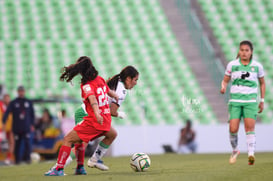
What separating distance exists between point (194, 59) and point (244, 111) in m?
15.5

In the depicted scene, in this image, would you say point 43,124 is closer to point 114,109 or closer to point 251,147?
point 114,109

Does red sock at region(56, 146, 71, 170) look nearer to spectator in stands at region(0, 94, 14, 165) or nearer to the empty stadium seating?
spectator in stands at region(0, 94, 14, 165)

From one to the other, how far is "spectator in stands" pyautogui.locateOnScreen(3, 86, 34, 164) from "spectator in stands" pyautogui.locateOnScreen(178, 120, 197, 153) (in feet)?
18.8

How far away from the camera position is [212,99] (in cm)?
2434

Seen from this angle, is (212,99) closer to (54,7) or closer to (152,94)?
(152,94)

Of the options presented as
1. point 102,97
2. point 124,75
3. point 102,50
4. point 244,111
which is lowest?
point 244,111

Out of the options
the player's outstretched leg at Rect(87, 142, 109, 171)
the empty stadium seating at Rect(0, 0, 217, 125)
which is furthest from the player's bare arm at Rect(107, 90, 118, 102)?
the empty stadium seating at Rect(0, 0, 217, 125)

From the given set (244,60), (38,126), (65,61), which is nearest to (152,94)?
(65,61)

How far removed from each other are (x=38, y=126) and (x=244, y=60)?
1054 cm

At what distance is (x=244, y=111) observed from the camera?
10.5 metres

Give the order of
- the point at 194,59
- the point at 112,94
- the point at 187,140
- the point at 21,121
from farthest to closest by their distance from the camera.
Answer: the point at 194,59 < the point at 187,140 < the point at 21,121 < the point at 112,94

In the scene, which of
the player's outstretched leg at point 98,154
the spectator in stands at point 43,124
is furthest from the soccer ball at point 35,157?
the player's outstretched leg at point 98,154

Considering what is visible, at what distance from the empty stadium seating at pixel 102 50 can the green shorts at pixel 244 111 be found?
487 inches

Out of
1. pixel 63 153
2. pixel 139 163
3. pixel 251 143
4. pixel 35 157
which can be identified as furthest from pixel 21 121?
pixel 63 153
